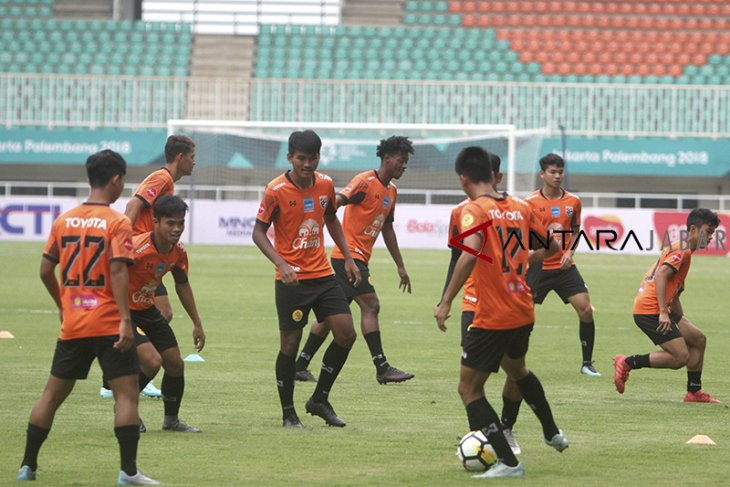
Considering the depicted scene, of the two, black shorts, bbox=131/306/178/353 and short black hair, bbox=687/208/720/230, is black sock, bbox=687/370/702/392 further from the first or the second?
black shorts, bbox=131/306/178/353

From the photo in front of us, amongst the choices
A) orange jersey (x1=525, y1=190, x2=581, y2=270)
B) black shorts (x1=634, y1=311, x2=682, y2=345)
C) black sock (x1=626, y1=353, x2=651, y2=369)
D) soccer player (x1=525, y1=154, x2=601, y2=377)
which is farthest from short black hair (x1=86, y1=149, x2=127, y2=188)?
orange jersey (x1=525, y1=190, x2=581, y2=270)

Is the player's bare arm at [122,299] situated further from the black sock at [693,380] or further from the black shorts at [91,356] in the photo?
the black sock at [693,380]

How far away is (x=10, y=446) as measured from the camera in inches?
318

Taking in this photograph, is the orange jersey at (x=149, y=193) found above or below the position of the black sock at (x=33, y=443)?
above

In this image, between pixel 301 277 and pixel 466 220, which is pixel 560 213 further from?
pixel 466 220

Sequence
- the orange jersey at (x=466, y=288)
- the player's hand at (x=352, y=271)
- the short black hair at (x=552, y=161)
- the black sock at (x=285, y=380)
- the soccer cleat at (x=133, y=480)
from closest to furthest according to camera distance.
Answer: the soccer cleat at (x=133, y=480) < the orange jersey at (x=466, y=288) < the black sock at (x=285, y=380) < the player's hand at (x=352, y=271) < the short black hair at (x=552, y=161)

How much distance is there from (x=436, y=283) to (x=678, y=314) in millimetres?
13199

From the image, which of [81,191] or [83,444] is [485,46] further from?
[83,444]

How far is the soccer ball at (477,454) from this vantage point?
753cm

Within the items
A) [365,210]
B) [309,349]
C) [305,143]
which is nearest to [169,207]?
[305,143]

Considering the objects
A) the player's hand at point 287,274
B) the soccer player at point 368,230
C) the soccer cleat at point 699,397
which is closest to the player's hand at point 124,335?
the player's hand at point 287,274

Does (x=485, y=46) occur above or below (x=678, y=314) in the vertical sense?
above

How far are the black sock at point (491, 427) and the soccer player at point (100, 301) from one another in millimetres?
1888

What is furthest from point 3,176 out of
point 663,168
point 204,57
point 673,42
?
point 673,42
